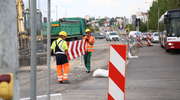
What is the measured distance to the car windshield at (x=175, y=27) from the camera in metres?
31.5

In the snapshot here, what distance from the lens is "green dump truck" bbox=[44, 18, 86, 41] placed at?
1702 inches

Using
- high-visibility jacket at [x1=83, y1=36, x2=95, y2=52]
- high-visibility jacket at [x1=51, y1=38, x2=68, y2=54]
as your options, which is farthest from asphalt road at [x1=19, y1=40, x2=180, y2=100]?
high-visibility jacket at [x1=83, y1=36, x2=95, y2=52]

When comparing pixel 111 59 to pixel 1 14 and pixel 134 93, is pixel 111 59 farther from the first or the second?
pixel 134 93

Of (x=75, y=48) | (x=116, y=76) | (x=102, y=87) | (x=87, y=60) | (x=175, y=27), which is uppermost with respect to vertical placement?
(x=175, y=27)

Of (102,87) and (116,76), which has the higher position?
(116,76)

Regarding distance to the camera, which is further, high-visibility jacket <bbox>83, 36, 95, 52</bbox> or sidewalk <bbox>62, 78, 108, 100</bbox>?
high-visibility jacket <bbox>83, 36, 95, 52</bbox>

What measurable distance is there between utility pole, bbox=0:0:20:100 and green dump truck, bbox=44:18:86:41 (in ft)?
126

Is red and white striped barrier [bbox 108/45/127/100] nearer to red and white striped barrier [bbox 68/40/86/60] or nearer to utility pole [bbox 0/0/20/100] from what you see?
utility pole [bbox 0/0/20/100]

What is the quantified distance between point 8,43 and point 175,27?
29.0 metres

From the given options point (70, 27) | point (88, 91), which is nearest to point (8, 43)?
point (88, 91)

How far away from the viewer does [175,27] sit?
31531mm

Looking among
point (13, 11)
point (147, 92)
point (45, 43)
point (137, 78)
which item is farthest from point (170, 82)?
point (13, 11)

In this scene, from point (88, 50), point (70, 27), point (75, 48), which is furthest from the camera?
point (70, 27)

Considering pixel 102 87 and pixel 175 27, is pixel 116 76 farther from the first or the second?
pixel 175 27
